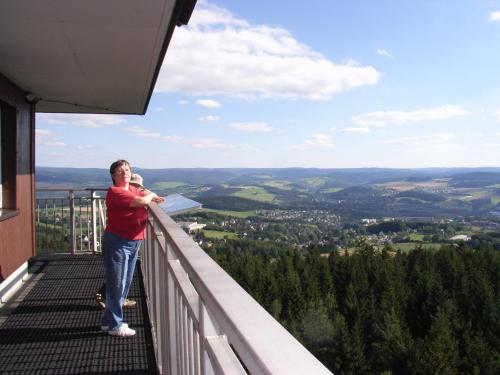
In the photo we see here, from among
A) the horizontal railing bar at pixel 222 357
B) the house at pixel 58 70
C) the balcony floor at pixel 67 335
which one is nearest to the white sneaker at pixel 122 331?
the balcony floor at pixel 67 335

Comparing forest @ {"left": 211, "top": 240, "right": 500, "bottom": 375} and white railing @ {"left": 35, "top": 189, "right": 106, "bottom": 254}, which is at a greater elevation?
white railing @ {"left": 35, "top": 189, "right": 106, "bottom": 254}

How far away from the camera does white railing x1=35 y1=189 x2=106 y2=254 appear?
23.0 feet

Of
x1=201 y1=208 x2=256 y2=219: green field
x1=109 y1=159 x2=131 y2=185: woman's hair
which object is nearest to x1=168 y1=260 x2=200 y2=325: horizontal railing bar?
x1=109 y1=159 x2=131 y2=185: woman's hair

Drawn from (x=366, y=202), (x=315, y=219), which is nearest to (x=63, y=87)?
(x=315, y=219)

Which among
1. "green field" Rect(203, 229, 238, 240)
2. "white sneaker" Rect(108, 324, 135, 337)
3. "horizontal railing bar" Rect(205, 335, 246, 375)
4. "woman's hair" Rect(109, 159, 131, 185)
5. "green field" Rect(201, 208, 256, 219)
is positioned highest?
"woman's hair" Rect(109, 159, 131, 185)

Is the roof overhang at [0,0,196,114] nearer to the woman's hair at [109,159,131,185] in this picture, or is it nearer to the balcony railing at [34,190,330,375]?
the woman's hair at [109,159,131,185]

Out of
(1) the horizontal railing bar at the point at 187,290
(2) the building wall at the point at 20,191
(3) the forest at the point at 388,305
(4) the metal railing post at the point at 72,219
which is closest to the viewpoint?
(1) the horizontal railing bar at the point at 187,290

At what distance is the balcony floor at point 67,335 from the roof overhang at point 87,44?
223 cm

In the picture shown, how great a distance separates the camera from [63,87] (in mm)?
5297

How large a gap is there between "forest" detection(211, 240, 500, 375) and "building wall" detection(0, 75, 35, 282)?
1914 inches

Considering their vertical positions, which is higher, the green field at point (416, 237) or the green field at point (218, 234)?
the green field at point (218, 234)

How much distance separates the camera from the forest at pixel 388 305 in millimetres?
51500

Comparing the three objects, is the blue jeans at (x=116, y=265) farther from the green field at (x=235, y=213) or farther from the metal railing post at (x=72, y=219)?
the green field at (x=235, y=213)

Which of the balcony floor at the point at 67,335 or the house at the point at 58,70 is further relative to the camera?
the balcony floor at the point at 67,335
